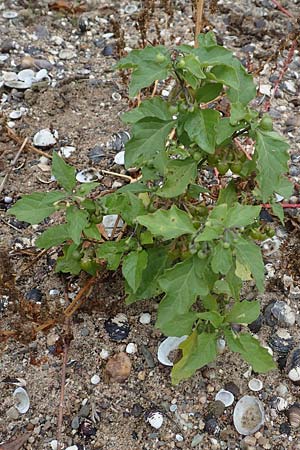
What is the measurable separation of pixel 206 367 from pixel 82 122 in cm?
128

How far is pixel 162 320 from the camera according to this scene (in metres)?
1.79

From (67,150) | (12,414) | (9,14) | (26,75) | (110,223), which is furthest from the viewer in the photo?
(9,14)

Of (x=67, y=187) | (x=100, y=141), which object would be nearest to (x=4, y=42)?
(x=100, y=141)

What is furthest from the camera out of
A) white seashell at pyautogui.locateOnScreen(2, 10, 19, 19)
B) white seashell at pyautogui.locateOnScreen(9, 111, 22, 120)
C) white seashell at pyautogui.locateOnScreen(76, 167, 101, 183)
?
white seashell at pyautogui.locateOnScreen(2, 10, 19, 19)

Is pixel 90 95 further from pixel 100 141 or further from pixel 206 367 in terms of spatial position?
pixel 206 367

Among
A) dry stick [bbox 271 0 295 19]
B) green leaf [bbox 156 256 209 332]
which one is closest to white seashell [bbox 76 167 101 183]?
green leaf [bbox 156 256 209 332]

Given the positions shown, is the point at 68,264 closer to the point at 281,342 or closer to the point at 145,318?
the point at 145,318

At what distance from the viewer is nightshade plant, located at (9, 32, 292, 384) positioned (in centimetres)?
165

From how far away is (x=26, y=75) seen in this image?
3.04 metres

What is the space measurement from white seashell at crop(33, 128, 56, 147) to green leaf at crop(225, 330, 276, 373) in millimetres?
1296

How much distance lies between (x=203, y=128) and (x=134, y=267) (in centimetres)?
43

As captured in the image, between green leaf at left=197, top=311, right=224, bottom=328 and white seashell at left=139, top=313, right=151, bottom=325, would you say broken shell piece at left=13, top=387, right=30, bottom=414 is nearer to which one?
white seashell at left=139, top=313, right=151, bottom=325

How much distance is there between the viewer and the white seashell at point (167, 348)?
6.95 ft

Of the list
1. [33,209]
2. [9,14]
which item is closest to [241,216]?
[33,209]
